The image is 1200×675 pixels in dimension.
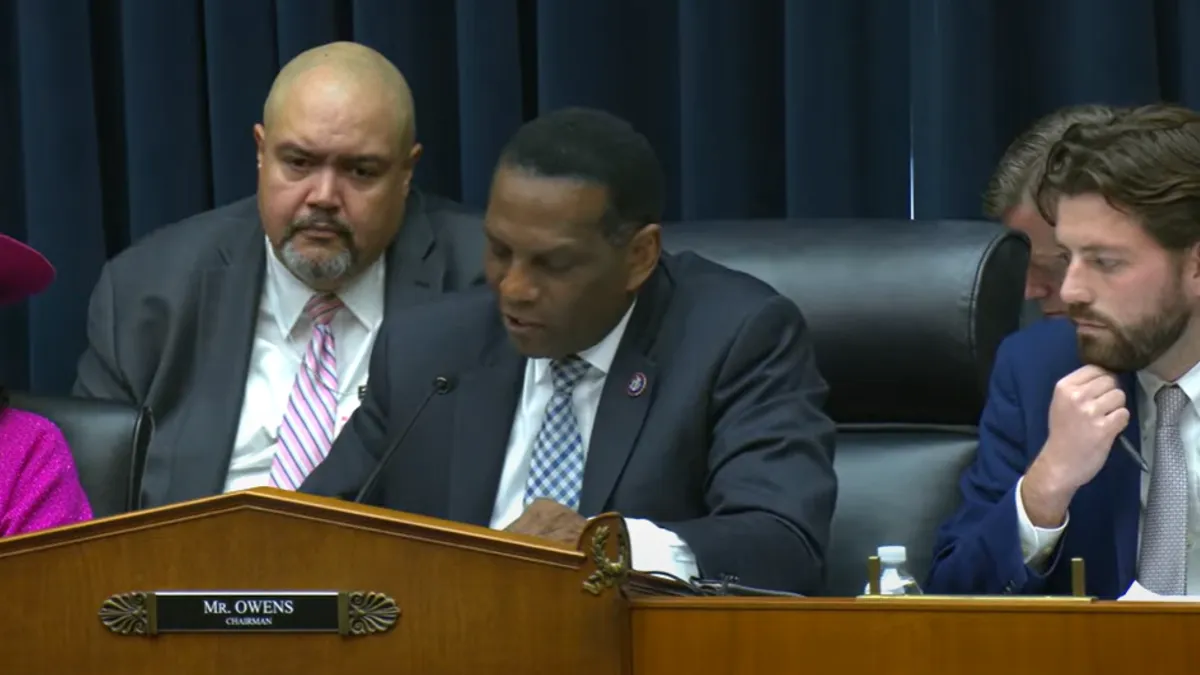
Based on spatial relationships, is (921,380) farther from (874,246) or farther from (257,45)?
(257,45)

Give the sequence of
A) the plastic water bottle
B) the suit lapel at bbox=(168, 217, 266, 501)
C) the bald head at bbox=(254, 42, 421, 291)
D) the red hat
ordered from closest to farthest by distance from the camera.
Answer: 1. the plastic water bottle
2. the red hat
3. the suit lapel at bbox=(168, 217, 266, 501)
4. the bald head at bbox=(254, 42, 421, 291)

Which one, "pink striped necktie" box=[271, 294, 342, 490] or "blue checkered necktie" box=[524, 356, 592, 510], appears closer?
"blue checkered necktie" box=[524, 356, 592, 510]

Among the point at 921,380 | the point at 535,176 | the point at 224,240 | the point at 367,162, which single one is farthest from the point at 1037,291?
the point at 224,240

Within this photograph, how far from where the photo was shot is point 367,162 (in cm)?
314

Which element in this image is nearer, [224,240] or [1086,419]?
[1086,419]

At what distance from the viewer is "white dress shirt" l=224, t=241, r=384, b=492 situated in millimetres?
3043

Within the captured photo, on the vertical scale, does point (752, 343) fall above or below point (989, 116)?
below

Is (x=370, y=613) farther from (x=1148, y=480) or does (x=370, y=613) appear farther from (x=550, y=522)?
(x=1148, y=480)

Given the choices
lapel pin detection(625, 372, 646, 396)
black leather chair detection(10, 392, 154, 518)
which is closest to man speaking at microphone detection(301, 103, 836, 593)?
lapel pin detection(625, 372, 646, 396)

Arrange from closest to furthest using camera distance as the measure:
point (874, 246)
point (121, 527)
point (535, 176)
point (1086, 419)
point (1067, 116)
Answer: point (121, 527), point (1086, 419), point (535, 176), point (874, 246), point (1067, 116)

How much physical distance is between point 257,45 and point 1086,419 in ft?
→ 5.97

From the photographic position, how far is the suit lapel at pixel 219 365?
298 cm

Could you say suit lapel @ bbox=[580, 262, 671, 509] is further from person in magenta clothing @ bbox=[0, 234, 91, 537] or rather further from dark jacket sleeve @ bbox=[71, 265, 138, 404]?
dark jacket sleeve @ bbox=[71, 265, 138, 404]

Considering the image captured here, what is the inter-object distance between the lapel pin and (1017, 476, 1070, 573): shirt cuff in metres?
0.50
